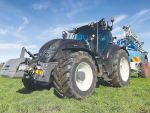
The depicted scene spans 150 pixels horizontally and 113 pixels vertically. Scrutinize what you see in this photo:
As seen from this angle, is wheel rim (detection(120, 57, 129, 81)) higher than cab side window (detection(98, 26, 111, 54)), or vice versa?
cab side window (detection(98, 26, 111, 54))

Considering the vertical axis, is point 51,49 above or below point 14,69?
above

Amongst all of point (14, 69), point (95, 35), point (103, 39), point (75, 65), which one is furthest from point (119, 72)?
point (14, 69)

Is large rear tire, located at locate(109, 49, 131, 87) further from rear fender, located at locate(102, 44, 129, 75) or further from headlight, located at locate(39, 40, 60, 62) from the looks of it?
headlight, located at locate(39, 40, 60, 62)

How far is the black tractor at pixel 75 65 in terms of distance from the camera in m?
3.04

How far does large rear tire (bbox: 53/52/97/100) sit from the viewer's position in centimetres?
295

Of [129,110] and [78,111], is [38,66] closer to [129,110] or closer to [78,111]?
[78,111]

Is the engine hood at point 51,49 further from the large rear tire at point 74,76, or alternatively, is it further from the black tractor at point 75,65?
the large rear tire at point 74,76

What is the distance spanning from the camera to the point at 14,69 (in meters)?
3.18

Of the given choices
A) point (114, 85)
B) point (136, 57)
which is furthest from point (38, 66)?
A: point (136, 57)

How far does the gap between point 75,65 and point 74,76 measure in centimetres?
27

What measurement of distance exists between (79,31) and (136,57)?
14.1ft

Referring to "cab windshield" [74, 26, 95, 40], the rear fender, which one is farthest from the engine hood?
the rear fender

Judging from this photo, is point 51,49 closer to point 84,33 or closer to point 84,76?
point 84,76

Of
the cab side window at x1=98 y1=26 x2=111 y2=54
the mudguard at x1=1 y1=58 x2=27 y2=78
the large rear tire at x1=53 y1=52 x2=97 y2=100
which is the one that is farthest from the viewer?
the cab side window at x1=98 y1=26 x2=111 y2=54
